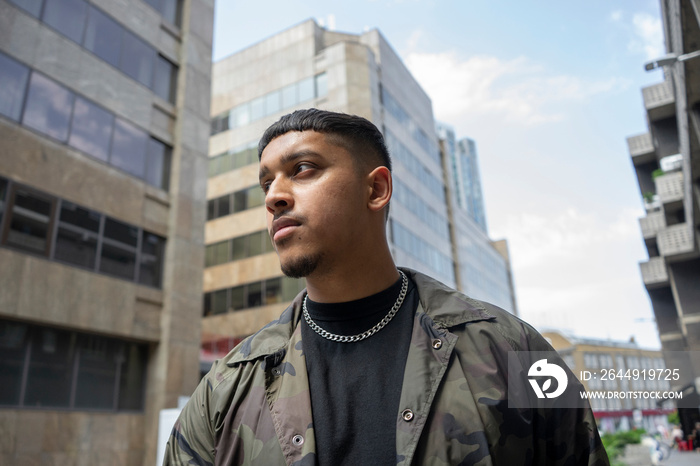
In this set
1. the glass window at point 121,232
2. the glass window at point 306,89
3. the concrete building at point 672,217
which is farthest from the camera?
the glass window at point 306,89

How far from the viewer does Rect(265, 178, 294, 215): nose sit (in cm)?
209

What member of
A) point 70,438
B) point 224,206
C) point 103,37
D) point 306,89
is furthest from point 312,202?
point 306,89

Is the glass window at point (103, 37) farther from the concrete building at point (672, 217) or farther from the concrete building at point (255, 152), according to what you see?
the concrete building at point (672, 217)

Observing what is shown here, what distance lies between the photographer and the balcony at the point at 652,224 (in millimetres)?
31034

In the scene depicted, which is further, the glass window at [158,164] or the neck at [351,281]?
the glass window at [158,164]

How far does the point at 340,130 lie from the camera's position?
2234 millimetres

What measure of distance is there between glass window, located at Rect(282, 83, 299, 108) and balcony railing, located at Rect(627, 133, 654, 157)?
73.0 ft

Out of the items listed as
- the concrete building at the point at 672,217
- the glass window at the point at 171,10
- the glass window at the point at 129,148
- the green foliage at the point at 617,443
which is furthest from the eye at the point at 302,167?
the glass window at the point at 171,10

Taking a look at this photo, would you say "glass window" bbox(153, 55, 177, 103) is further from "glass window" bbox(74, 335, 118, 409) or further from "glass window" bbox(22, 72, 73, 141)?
"glass window" bbox(74, 335, 118, 409)

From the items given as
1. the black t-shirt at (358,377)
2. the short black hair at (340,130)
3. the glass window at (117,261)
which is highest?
the glass window at (117,261)

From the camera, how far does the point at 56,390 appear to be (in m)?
14.1

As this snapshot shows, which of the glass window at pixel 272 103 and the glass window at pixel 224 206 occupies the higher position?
the glass window at pixel 272 103

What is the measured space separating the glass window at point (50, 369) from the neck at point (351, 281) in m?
14.2

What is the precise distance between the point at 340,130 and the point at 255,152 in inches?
1302
